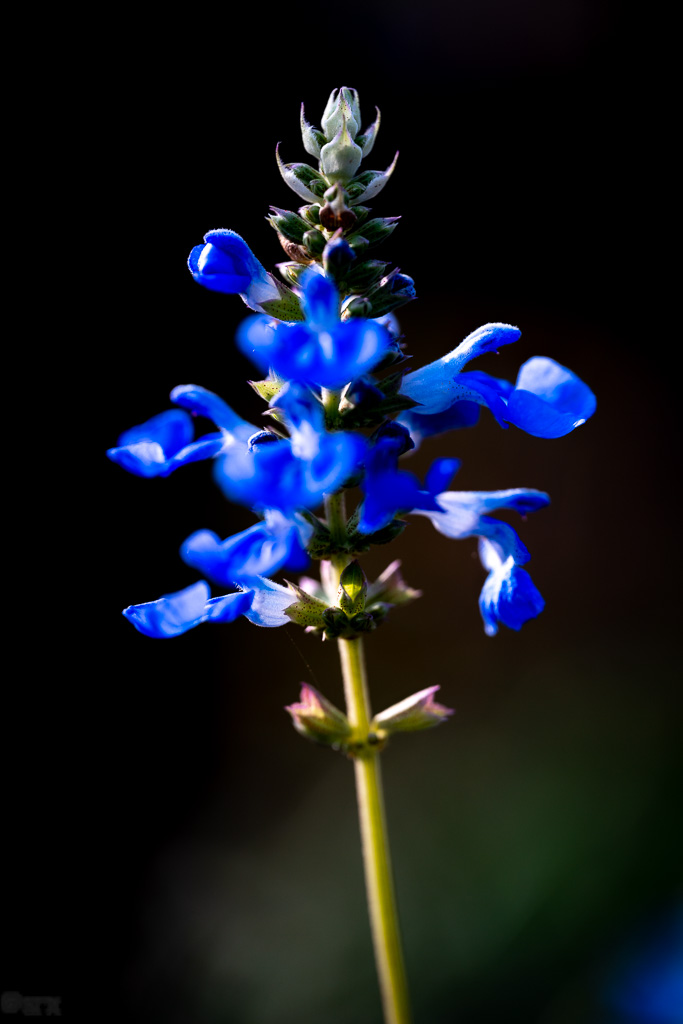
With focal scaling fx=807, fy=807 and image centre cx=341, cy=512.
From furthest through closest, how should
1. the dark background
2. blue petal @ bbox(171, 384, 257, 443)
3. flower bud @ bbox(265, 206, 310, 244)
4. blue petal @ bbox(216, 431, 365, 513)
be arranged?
the dark background < blue petal @ bbox(171, 384, 257, 443) < flower bud @ bbox(265, 206, 310, 244) < blue petal @ bbox(216, 431, 365, 513)

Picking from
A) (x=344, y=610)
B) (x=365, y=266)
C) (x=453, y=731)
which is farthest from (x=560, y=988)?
(x=365, y=266)

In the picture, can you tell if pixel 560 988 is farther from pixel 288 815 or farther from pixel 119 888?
pixel 119 888

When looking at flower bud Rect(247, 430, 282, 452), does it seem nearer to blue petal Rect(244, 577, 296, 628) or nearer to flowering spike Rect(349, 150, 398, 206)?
blue petal Rect(244, 577, 296, 628)

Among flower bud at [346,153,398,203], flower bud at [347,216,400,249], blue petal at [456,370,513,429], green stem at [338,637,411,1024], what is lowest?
green stem at [338,637,411,1024]

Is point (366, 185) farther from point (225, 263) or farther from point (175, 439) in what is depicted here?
point (175, 439)

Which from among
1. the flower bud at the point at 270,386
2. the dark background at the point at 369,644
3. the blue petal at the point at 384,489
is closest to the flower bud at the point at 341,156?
the flower bud at the point at 270,386

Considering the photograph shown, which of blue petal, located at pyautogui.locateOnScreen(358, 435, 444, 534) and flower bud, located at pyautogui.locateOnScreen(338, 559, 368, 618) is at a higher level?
blue petal, located at pyautogui.locateOnScreen(358, 435, 444, 534)

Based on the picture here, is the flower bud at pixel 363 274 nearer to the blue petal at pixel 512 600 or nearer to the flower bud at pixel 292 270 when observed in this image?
the flower bud at pixel 292 270

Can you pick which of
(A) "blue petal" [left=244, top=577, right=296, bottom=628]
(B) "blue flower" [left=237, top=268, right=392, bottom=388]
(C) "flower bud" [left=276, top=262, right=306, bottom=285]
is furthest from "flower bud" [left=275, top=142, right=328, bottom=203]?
(A) "blue petal" [left=244, top=577, right=296, bottom=628]
